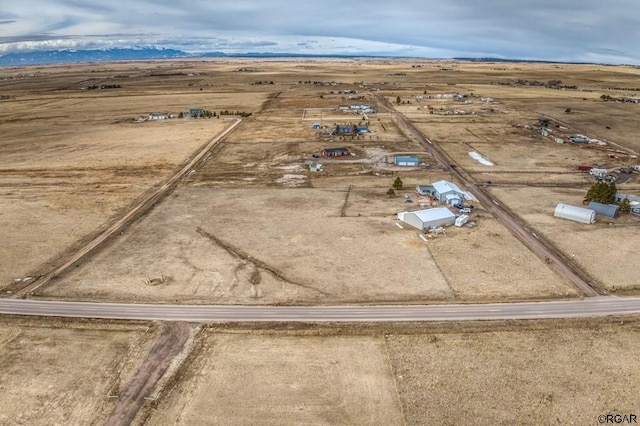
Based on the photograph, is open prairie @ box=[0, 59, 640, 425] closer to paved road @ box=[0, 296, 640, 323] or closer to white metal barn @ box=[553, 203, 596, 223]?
paved road @ box=[0, 296, 640, 323]

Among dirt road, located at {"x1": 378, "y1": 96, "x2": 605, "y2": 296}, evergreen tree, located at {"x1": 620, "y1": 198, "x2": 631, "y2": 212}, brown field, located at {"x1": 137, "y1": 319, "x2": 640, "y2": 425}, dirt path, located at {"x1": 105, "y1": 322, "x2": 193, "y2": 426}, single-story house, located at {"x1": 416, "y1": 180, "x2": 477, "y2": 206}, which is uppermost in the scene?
evergreen tree, located at {"x1": 620, "y1": 198, "x2": 631, "y2": 212}

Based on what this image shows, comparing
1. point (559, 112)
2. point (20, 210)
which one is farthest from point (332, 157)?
point (559, 112)

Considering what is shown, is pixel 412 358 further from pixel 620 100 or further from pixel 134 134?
pixel 620 100

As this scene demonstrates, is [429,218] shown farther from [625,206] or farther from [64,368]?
[64,368]

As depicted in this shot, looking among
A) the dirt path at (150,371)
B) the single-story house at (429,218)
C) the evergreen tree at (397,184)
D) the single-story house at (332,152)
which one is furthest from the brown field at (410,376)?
the single-story house at (332,152)

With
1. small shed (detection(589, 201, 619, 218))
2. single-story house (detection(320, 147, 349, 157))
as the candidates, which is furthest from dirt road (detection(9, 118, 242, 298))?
small shed (detection(589, 201, 619, 218))

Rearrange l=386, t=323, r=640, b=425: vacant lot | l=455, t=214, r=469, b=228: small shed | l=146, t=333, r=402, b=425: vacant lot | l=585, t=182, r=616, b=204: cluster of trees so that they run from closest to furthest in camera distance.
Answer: l=146, t=333, r=402, b=425: vacant lot → l=386, t=323, r=640, b=425: vacant lot → l=455, t=214, r=469, b=228: small shed → l=585, t=182, r=616, b=204: cluster of trees

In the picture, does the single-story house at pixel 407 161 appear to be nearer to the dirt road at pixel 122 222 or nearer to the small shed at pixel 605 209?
the small shed at pixel 605 209

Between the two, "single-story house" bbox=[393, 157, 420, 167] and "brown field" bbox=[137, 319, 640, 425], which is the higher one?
"single-story house" bbox=[393, 157, 420, 167]
